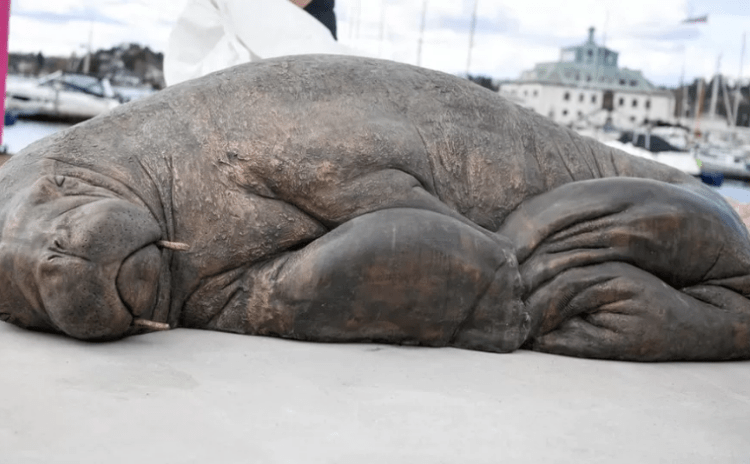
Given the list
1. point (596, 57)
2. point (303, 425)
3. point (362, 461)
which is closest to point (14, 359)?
point (303, 425)

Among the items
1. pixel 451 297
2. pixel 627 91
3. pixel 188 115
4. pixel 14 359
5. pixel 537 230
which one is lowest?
pixel 14 359

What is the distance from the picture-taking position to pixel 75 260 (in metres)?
3.21

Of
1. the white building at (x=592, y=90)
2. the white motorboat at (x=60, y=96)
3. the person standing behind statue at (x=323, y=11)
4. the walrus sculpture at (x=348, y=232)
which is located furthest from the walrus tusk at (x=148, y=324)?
the white building at (x=592, y=90)

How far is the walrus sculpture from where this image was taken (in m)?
3.37

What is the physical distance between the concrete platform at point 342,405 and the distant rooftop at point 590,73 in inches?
2828

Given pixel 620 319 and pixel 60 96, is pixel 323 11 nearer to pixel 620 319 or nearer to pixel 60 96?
pixel 620 319

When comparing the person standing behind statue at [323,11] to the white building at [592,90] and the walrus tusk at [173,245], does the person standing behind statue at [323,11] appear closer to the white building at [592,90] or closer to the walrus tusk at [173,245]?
the walrus tusk at [173,245]

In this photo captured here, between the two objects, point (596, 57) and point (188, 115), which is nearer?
point (188, 115)

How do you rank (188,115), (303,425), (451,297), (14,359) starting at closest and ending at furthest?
(303,425), (14,359), (451,297), (188,115)

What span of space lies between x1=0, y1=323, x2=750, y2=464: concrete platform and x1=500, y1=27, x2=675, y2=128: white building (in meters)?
65.4

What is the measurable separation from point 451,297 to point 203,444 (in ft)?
4.50

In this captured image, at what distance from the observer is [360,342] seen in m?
3.58

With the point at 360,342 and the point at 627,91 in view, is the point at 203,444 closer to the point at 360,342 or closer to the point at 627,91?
the point at 360,342

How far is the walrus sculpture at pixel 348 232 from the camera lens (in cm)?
337
